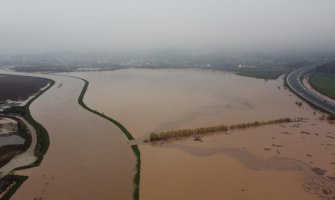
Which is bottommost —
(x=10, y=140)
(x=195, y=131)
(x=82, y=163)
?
(x=82, y=163)

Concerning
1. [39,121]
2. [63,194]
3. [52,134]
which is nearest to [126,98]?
[39,121]

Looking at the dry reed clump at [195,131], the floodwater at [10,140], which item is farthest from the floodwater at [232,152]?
the floodwater at [10,140]

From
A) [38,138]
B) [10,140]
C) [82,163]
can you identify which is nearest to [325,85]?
[82,163]

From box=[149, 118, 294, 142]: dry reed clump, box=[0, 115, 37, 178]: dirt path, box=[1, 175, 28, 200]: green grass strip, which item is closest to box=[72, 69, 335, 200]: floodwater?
box=[149, 118, 294, 142]: dry reed clump

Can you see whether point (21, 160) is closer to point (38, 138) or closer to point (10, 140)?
point (38, 138)

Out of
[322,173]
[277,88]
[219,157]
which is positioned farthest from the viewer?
[277,88]

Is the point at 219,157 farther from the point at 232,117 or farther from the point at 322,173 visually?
the point at 232,117

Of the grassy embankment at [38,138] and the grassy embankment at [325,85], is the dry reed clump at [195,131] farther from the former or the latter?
the grassy embankment at [325,85]
